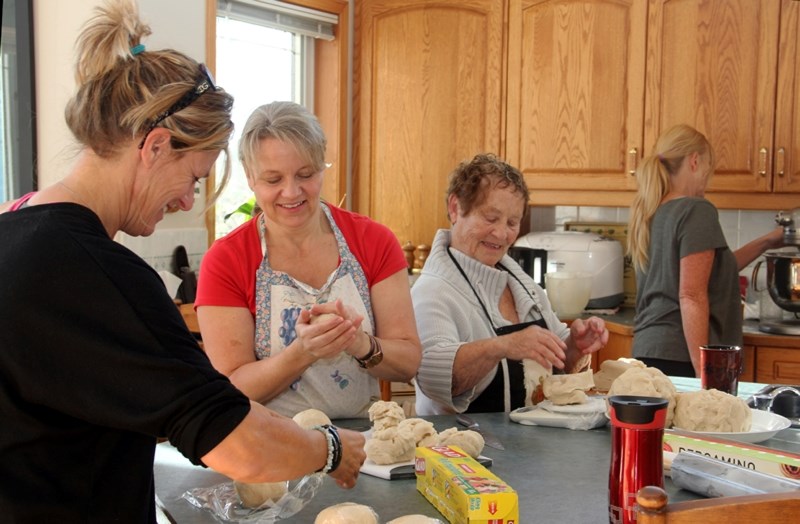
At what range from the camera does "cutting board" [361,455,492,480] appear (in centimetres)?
137

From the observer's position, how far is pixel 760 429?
1.59 m

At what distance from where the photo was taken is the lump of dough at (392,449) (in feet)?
4.58

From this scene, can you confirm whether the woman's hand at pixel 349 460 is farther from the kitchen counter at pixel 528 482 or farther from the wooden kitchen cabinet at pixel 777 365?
the wooden kitchen cabinet at pixel 777 365

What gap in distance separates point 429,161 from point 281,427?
2924mm

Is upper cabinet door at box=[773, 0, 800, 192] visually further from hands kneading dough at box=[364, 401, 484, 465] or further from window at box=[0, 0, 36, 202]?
window at box=[0, 0, 36, 202]

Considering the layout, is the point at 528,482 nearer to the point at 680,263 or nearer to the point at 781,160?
the point at 680,263

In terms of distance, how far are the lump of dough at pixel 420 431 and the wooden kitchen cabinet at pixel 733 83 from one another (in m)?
2.34

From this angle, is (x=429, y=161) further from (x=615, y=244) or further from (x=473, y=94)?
(x=615, y=244)

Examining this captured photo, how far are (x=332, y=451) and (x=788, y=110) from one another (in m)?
2.73

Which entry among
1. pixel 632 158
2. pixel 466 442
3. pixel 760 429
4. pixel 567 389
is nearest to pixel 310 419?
pixel 466 442

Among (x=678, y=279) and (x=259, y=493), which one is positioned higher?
(x=678, y=279)

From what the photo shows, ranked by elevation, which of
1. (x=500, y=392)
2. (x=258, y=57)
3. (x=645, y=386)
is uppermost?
(x=258, y=57)

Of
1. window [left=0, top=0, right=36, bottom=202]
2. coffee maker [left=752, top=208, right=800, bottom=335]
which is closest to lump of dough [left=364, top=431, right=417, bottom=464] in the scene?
window [left=0, top=0, right=36, bottom=202]

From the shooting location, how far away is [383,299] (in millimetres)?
1872
